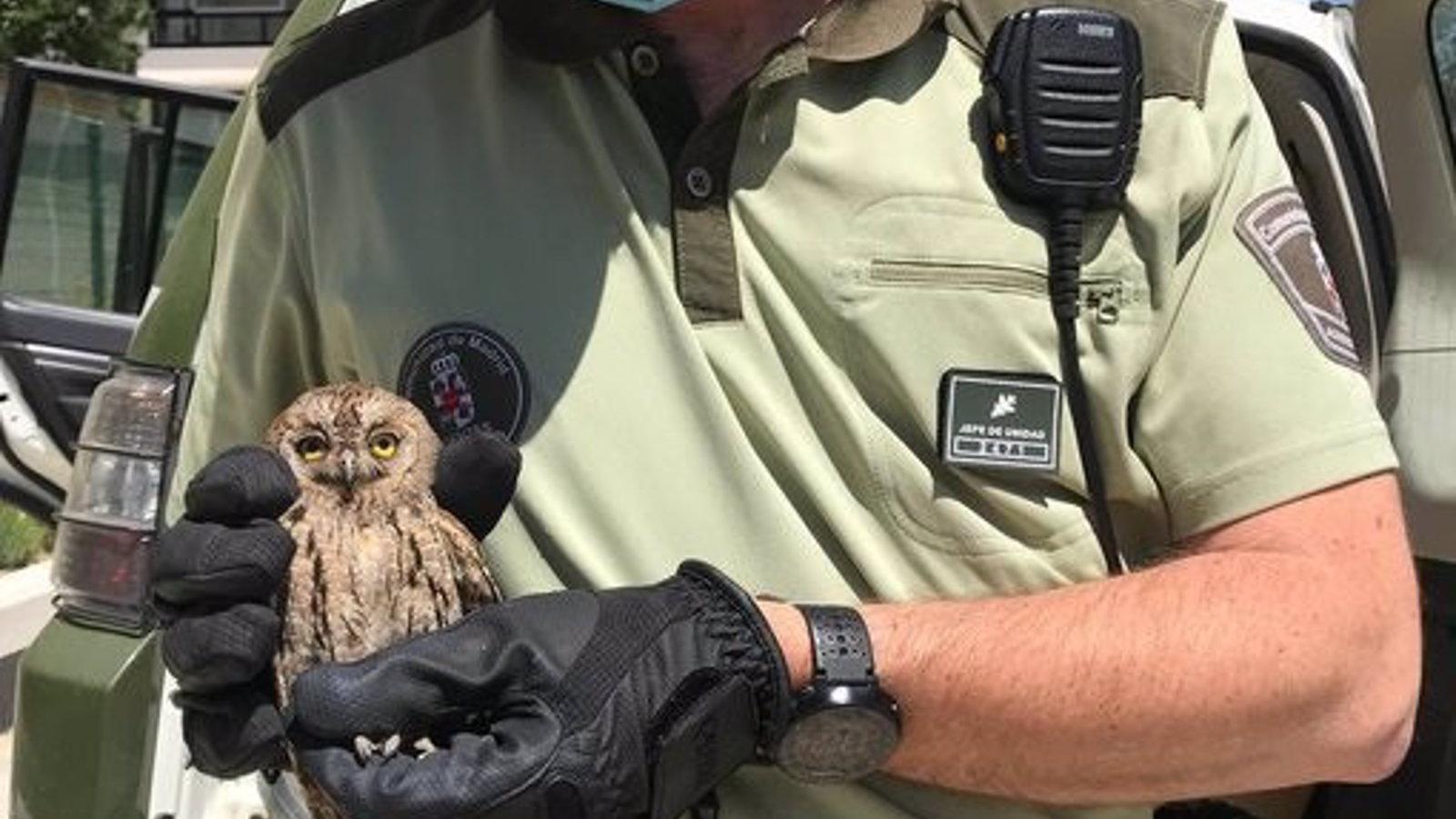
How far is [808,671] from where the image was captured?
149cm

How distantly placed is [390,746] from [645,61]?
1.93ft

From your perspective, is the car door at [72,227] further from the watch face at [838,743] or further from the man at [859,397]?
the watch face at [838,743]

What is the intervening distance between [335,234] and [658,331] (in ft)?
0.94

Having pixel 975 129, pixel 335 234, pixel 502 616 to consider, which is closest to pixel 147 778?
pixel 335 234

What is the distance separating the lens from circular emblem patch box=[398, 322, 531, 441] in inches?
64.6

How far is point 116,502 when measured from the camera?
8.52 feet

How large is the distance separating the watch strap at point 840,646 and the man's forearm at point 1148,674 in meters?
0.01

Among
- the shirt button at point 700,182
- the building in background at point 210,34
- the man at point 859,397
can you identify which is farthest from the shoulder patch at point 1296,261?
the building in background at point 210,34

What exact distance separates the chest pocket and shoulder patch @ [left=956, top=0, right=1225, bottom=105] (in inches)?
4.8

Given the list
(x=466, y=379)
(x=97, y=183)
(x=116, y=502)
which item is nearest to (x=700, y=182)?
(x=466, y=379)

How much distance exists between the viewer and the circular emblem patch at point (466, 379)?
1.64 meters

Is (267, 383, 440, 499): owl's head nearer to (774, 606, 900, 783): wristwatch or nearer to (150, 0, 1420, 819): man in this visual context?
(150, 0, 1420, 819): man

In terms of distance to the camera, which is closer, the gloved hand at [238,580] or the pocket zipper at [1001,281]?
the gloved hand at [238,580]

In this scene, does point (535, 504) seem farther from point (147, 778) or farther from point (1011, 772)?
point (147, 778)
